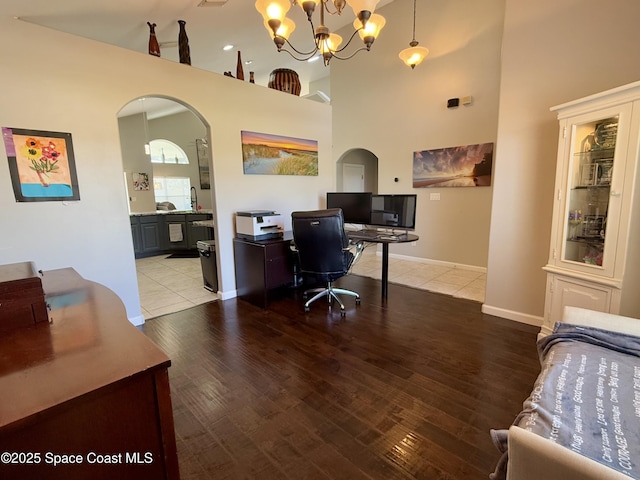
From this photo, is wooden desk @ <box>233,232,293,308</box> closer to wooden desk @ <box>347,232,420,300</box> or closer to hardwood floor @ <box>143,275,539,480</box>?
hardwood floor @ <box>143,275,539,480</box>

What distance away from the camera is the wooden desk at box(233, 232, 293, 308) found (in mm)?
3352

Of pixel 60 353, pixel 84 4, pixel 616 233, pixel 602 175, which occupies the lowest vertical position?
pixel 60 353

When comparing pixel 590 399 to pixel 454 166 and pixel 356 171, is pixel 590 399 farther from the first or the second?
pixel 356 171

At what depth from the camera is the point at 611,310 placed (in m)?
2.12

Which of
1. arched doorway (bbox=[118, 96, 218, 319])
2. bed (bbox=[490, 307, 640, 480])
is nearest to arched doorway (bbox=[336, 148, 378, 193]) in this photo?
arched doorway (bbox=[118, 96, 218, 319])

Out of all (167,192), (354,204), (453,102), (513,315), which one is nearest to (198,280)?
(354,204)

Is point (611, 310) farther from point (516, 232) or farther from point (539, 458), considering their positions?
point (539, 458)

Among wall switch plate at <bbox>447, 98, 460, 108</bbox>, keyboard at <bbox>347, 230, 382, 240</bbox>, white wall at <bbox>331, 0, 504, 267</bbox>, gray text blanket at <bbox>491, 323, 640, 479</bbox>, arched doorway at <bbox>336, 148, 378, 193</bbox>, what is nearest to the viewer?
gray text blanket at <bbox>491, 323, 640, 479</bbox>

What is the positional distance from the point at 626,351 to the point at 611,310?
94cm

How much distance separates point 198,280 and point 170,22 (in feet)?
10.6

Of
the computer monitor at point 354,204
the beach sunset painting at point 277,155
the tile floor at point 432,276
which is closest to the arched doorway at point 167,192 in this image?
the beach sunset painting at point 277,155

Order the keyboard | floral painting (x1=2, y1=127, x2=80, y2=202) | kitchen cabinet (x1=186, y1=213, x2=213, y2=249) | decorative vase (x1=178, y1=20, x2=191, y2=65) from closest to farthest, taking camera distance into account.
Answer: floral painting (x1=2, y1=127, x2=80, y2=202) → decorative vase (x1=178, y1=20, x2=191, y2=65) → the keyboard → kitchen cabinet (x1=186, y1=213, x2=213, y2=249)

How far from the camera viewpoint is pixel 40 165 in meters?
2.43

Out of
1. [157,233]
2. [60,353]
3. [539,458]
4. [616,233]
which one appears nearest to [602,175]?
[616,233]
